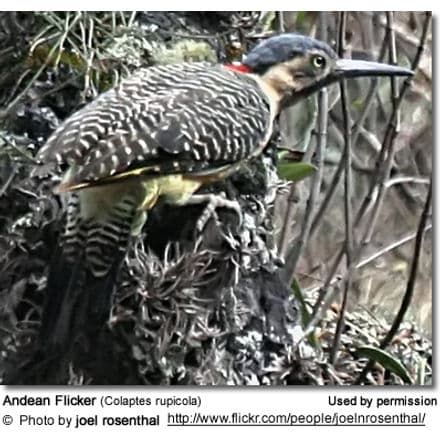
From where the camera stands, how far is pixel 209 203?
183cm

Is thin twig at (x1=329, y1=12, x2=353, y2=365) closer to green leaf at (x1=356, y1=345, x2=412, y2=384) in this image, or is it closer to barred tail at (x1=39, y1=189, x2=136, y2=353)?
green leaf at (x1=356, y1=345, x2=412, y2=384)

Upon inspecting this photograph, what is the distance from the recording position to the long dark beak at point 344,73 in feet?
6.15

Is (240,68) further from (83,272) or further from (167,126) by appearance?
(83,272)

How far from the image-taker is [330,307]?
1987 mm

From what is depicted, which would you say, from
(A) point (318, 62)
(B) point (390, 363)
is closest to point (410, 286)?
(B) point (390, 363)

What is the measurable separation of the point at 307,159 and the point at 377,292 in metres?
0.21

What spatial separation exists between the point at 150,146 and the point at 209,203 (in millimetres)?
124

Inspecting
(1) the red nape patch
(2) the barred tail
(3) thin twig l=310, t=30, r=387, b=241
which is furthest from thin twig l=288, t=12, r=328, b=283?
(2) the barred tail

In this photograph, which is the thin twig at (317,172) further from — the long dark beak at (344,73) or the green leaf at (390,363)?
the green leaf at (390,363)

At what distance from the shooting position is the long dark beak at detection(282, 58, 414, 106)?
1873 millimetres

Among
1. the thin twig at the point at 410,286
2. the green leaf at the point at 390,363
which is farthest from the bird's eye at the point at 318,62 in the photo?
the green leaf at the point at 390,363

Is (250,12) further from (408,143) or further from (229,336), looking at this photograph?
(229,336)
